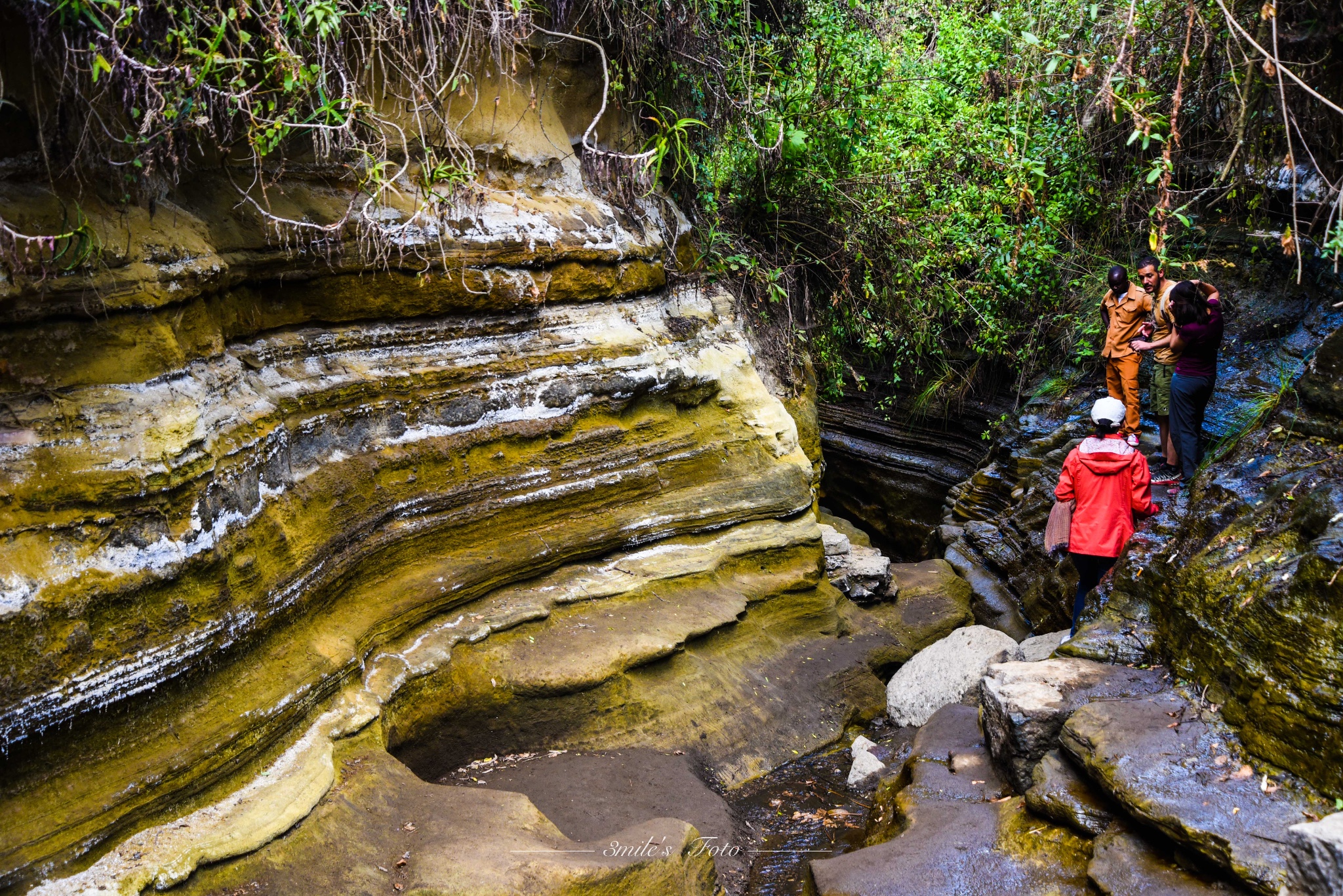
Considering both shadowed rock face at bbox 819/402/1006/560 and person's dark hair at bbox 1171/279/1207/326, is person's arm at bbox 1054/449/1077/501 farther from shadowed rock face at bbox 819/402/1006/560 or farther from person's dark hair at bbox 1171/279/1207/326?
shadowed rock face at bbox 819/402/1006/560

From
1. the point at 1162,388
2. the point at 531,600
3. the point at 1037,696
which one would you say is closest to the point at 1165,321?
the point at 1162,388

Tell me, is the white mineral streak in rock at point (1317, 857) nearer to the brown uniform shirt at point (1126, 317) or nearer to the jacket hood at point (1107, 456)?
the jacket hood at point (1107, 456)

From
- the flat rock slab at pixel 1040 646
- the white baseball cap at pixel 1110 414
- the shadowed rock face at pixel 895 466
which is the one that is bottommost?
the shadowed rock face at pixel 895 466

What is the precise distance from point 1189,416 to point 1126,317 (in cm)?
102

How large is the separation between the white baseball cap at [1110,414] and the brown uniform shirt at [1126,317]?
1.79 metres

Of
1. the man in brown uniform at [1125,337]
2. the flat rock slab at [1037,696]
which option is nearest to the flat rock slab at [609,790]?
the flat rock slab at [1037,696]

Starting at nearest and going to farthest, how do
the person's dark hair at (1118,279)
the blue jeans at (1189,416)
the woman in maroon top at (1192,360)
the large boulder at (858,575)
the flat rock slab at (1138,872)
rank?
the flat rock slab at (1138,872), the woman in maroon top at (1192,360), the blue jeans at (1189,416), the person's dark hair at (1118,279), the large boulder at (858,575)

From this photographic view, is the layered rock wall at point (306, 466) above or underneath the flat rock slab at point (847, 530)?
above

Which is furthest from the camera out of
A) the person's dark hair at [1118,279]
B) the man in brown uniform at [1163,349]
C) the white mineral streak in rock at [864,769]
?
the person's dark hair at [1118,279]

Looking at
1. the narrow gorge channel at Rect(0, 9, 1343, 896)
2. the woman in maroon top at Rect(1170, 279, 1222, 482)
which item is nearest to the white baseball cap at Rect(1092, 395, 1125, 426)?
the narrow gorge channel at Rect(0, 9, 1343, 896)

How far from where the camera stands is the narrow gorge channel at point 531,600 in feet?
11.2

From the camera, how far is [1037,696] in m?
4.50

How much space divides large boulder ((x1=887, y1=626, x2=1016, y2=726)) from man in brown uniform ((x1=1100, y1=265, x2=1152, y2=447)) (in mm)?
1890

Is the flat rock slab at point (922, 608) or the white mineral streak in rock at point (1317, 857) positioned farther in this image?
the flat rock slab at point (922, 608)
